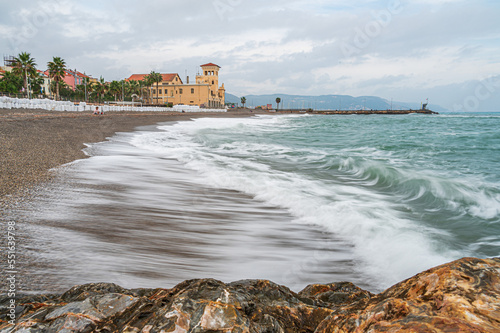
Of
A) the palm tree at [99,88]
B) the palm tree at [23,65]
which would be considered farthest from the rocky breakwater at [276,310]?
the palm tree at [99,88]

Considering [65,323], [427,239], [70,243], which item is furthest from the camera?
[427,239]

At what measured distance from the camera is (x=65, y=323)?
1.66 metres

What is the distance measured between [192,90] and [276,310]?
99343 mm

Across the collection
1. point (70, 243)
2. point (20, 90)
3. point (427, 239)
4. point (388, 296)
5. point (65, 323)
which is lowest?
point (427, 239)

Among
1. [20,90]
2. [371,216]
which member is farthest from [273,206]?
[20,90]

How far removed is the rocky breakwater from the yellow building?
95.8 meters

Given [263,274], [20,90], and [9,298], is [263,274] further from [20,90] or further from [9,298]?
[20,90]

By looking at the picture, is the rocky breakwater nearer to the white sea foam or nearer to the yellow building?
the white sea foam

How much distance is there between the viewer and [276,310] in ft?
6.41

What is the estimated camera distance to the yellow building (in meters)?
95.8

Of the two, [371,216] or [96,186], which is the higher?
[96,186]

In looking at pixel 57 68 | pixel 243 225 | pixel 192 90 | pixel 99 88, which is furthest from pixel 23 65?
pixel 243 225

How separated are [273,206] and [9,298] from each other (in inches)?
186

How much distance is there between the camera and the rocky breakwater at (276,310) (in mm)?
1414
